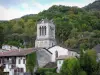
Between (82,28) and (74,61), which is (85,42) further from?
(74,61)

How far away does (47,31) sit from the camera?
272ft

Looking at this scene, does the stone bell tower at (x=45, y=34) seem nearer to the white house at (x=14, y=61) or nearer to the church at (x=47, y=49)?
the church at (x=47, y=49)

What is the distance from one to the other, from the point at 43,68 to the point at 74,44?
128 feet

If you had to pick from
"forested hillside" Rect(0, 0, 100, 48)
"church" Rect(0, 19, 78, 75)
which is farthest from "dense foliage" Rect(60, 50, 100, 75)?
"forested hillside" Rect(0, 0, 100, 48)

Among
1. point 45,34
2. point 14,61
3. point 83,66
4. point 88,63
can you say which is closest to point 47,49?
point 14,61

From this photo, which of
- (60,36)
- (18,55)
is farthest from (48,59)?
(60,36)

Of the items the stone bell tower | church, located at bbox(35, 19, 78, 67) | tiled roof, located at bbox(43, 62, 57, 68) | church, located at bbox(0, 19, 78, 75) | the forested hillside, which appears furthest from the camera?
the forested hillside

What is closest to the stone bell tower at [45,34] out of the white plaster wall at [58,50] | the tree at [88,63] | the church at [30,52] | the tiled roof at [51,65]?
the white plaster wall at [58,50]

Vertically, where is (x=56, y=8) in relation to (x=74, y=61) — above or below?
above

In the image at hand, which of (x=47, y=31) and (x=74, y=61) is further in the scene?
(x=47, y=31)

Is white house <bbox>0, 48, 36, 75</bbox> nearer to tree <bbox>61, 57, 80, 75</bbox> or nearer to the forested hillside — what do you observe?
tree <bbox>61, 57, 80, 75</bbox>

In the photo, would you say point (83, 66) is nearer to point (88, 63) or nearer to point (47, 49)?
point (88, 63)

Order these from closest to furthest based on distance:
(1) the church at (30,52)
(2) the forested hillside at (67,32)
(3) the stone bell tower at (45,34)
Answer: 1. (1) the church at (30,52)
2. (3) the stone bell tower at (45,34)
3. (2) the forested hillside at (67,32)

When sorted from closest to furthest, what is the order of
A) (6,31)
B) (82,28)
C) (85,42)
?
(85,42), (6,31), (82,28)
